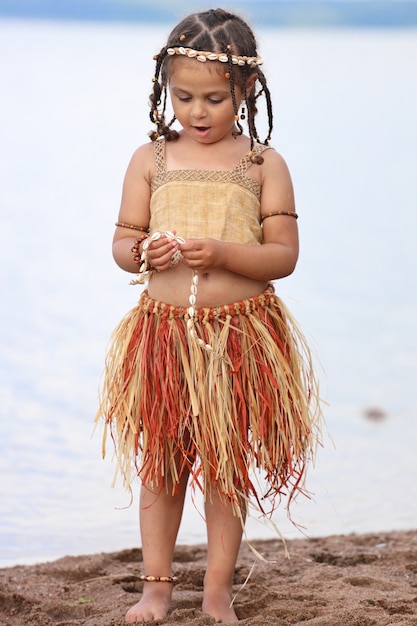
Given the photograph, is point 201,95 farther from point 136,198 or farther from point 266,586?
point 266,586

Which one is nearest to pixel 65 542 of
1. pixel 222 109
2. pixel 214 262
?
pixel 214 262

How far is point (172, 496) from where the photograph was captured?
257 centimetres

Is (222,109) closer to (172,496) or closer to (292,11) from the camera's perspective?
(172,496)

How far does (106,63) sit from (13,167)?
19.4ft

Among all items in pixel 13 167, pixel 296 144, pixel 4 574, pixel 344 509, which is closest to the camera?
pixel 4 574

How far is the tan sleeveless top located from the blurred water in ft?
0.74

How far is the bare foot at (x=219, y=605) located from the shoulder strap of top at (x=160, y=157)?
3.07 feet

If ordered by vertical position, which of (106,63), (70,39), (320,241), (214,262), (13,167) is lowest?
(214,262)

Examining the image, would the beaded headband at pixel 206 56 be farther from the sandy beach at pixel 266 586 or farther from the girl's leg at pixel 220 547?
the sandy beach at pixel 266 586

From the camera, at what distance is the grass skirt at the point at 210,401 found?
2.45 m

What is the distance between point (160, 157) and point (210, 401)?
56 centimetres

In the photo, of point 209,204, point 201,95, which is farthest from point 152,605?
point 201,95

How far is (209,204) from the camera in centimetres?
247

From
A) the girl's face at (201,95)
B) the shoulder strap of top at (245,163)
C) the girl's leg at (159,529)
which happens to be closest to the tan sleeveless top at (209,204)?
the shoulder strap of top at (245,163)
